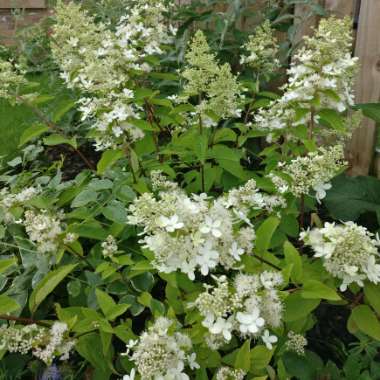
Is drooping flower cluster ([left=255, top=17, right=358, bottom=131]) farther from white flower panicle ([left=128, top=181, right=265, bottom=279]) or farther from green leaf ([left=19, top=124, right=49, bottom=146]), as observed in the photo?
green leaf ([left=19, top=124, right=49, bottom=146])

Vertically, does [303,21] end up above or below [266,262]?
above

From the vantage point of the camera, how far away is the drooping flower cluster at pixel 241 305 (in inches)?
38.9

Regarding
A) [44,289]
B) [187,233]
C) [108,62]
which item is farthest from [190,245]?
[108,62]

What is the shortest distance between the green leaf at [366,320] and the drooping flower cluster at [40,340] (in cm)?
74

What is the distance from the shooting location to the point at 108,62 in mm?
1696

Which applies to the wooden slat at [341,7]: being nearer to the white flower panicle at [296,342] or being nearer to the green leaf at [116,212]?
the green leaf at [116,212]

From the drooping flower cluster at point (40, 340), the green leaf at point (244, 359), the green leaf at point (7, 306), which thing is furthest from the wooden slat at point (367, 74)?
the green leaf at point (7, 306)

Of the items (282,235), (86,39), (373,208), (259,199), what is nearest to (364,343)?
(282,235)

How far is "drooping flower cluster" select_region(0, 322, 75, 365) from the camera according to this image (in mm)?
1217

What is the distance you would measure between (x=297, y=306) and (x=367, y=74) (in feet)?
5.05

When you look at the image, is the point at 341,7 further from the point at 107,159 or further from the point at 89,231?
the point at 89,231

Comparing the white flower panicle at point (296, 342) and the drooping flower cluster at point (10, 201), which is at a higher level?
the drooping flower cluster at point (10, 201)

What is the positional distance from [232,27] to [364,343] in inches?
86.2

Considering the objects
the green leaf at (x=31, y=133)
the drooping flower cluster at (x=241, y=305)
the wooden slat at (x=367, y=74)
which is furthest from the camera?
the wooden slat at (x=367, y=74)
